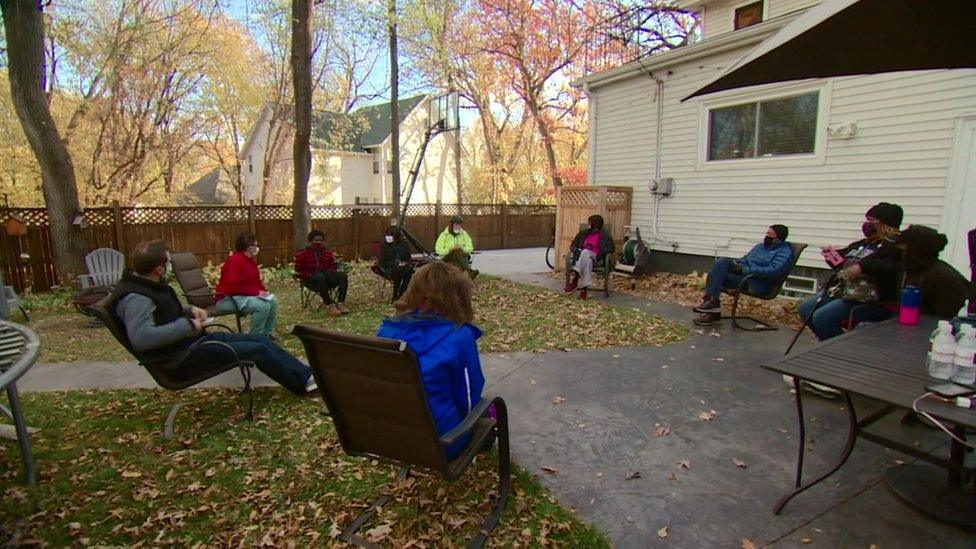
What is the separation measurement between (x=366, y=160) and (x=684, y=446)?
2437 cm

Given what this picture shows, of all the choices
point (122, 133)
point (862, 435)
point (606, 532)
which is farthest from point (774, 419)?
point (122, 133)

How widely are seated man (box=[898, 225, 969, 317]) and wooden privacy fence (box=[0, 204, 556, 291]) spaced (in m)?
11.0

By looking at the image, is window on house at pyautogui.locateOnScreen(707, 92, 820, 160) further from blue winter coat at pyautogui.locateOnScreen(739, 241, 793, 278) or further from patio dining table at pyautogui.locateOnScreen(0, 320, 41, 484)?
patio dining table at pyautogui.locateOnScreen(0, 320, 41, 484)

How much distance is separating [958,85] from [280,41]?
55.3 feet

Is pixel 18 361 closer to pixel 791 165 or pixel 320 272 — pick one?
pixel 320 272

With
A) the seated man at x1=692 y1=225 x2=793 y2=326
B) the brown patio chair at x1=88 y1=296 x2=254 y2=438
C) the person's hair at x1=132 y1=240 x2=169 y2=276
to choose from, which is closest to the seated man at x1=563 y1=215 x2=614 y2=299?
the seated man at x1=692 y1=225 x2=793 y2=326

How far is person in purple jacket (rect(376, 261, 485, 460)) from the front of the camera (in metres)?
→ 2.03

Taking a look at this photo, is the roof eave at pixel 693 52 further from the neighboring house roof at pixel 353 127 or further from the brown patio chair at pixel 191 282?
the neighboring house roof at pixel 353 127

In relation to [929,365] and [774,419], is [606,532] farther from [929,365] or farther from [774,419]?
[774,419]

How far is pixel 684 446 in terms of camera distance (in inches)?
116

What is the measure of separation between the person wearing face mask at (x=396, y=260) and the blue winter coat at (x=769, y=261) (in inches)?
170

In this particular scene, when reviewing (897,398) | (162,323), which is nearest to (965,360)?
(897,398)

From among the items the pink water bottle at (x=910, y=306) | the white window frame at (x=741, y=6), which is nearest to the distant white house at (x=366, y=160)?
the white window frame at (x=741, y=6)

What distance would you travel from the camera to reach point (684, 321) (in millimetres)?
5973
